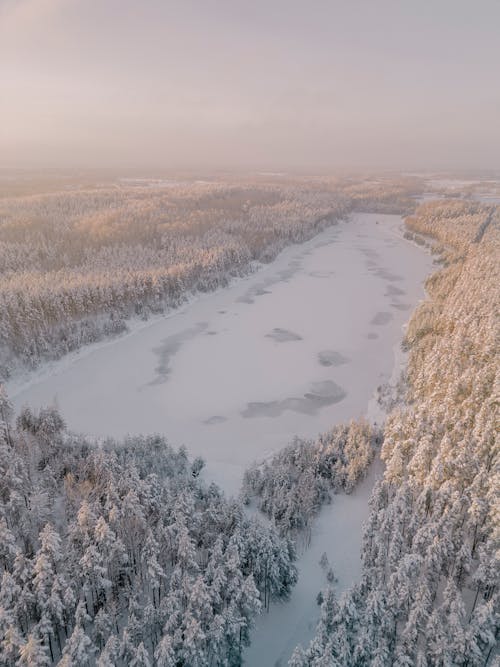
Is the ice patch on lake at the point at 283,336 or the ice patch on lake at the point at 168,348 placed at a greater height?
the ice patch on lake at the point at 283,336

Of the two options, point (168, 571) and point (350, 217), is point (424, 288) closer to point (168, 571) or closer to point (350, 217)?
point (168, 571)

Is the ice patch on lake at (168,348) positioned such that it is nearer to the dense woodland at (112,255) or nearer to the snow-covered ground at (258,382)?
the snow-covered ground at (258,382)

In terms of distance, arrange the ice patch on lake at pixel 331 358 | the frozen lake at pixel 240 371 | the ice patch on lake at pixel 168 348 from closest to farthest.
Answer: the frozen lake at pixel 240 371
the ice patch on lake at pixel 168 348
the ice patch on lake at pixel 331 358

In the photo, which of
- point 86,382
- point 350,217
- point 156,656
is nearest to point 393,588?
point 156,656

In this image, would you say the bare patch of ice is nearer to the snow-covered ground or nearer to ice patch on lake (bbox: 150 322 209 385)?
the snow-covered ground

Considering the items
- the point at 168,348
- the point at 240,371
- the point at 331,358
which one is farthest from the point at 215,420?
the point at 331,358

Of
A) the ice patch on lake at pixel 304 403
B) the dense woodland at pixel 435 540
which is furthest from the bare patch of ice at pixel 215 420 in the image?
the dense woodland at pixel 435 540

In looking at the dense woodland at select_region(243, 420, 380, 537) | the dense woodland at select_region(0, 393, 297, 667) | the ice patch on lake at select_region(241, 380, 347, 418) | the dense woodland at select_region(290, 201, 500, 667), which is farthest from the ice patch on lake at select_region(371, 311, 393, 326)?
the dense woodland at select_region(0, 393, 297, 667)

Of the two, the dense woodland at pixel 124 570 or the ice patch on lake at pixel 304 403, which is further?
the ice patch on lake at pixel 304 403
